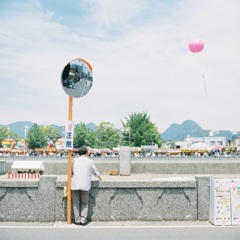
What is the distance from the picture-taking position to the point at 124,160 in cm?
2233

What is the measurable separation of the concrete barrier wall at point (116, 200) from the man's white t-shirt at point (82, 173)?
42 centimetres

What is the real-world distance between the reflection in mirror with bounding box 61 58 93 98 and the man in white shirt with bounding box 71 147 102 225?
149cm

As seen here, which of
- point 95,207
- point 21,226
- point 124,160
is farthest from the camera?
point 124,160

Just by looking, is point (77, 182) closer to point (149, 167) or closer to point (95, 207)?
point (95, 207)

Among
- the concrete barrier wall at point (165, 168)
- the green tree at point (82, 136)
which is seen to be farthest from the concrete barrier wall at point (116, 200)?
the green tree at point (82, 136)

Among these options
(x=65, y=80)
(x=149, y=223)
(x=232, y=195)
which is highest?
(x=65, y=80)

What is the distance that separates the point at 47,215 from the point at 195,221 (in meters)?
3.21

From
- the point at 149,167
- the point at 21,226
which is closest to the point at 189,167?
the point at 149,167

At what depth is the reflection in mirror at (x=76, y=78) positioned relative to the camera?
8.65m
